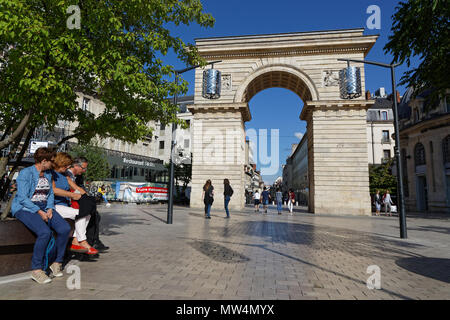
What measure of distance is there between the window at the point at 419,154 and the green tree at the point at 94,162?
35966 mm

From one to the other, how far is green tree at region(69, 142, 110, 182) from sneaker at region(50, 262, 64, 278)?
90.4ft

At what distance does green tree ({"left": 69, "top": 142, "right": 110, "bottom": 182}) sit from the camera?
30.0 meters

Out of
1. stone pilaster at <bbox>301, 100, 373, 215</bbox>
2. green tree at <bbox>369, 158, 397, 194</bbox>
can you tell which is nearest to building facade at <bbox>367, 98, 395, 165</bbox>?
green tree at <bbox>369, 158, 397, 194</bbox>

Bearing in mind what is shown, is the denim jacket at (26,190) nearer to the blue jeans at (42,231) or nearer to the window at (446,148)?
the blue jeans at (42,231)

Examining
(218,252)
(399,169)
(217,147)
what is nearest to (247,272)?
(218,252)

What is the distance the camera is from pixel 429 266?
5.33m

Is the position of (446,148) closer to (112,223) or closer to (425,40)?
(425,40)

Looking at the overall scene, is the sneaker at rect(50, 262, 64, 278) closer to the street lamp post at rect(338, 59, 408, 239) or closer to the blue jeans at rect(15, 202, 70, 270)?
the blue jeans at rect(15, 202, 70, 270)

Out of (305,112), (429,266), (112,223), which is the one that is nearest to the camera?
(429,266)

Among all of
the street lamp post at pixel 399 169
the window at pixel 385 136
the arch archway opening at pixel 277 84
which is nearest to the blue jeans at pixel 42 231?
the street lamp post at pixel 399 169

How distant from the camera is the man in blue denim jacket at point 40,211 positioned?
4098mm

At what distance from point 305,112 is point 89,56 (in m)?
20.8

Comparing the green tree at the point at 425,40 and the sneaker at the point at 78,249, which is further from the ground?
the green tree at the point at 425,40
